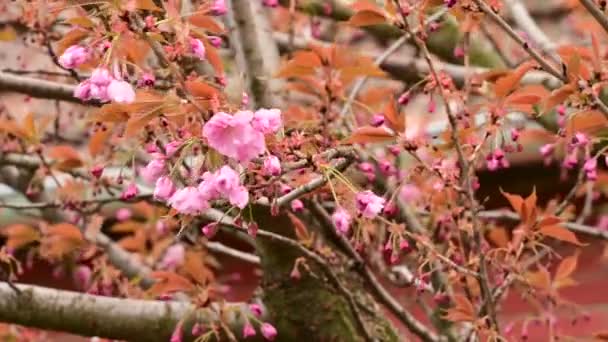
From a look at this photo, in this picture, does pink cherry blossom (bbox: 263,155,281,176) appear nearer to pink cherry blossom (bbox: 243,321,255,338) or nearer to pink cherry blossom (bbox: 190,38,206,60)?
pink cherry blossom (bbox: 190,38,206,60)

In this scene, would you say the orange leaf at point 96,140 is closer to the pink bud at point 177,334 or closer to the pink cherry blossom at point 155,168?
the pink bud at point 177,334

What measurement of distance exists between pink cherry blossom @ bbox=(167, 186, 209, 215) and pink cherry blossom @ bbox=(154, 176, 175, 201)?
0.05 meters

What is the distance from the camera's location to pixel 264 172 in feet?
2.76

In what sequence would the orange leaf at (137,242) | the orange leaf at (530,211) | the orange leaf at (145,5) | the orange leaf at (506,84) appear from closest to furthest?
the orange leaf at (145,5) < the orange leaf at (506,84) < the orange leaf at (530,211) < the orange leaf at (137,242)

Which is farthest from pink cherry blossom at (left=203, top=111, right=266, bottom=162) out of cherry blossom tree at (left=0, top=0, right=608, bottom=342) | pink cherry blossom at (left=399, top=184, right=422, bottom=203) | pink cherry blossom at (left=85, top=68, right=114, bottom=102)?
pink cherry blossom at (left=399, top=184, right=422, bottom=203)

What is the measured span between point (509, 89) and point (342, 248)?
446mm

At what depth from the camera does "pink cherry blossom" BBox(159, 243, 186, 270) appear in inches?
74.9

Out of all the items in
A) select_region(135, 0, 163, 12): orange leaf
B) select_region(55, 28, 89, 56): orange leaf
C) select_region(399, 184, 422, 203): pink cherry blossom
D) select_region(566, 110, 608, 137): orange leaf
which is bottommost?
select_region(399, 184, 422, 203): pink cherry blossom

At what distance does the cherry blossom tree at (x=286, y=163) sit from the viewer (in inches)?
33.2

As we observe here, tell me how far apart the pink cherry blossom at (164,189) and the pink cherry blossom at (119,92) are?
0.28 ft

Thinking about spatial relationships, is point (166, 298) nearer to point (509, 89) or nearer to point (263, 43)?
point (263, 43)

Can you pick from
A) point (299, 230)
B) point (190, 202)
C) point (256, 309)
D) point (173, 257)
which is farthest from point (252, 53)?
point (173, 257)

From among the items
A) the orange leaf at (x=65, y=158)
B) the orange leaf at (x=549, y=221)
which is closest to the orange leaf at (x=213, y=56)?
the orange leaf at (x=549, y=221)

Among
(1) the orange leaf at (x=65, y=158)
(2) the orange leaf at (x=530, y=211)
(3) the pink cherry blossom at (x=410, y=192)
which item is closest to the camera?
(2) the orange leaf at (x=530, y=211)
